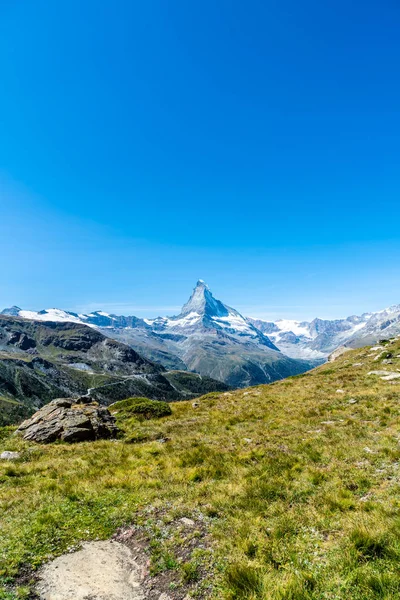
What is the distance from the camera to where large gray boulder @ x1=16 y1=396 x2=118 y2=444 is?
23.3 m

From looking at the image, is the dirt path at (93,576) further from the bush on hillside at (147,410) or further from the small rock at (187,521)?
the bush on hillside at (147,410)

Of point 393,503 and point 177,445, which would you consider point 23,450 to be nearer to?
point 177,445

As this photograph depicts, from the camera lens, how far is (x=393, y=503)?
1004 centimetres

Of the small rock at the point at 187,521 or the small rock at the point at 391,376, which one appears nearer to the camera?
the small rock at the point at 187,521

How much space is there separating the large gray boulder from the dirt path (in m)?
15.0

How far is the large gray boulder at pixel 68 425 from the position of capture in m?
23.3

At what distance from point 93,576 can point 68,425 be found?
57.8ft

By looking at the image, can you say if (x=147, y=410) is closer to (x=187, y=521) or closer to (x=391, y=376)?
(x=187, y=521)

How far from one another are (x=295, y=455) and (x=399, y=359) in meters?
32.8

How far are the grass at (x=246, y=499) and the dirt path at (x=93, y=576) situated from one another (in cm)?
56

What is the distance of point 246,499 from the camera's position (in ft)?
38.7

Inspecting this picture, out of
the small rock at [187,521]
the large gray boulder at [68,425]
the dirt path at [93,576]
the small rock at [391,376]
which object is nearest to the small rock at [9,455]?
the large gray boulder at [68,425]

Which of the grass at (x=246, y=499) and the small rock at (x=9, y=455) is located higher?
the grass at (x=246, y=499)

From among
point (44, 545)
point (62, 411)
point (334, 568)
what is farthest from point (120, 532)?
point (62, 411)
